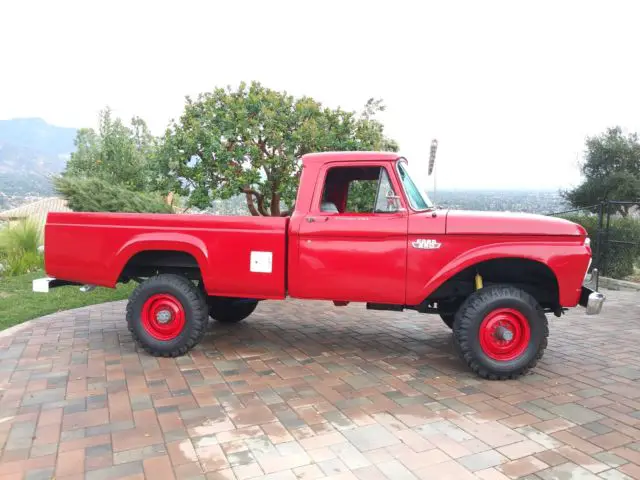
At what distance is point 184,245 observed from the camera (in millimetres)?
4633

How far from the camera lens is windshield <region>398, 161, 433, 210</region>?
4.47m

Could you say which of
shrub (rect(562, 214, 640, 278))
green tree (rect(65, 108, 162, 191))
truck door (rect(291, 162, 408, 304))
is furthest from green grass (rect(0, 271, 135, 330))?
shrub (rect(562, 214, 640, 278))

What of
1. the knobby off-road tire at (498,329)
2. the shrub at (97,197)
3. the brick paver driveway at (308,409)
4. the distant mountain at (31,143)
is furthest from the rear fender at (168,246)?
the distant mountain at (31,143)

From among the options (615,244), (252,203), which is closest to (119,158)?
(252,203)

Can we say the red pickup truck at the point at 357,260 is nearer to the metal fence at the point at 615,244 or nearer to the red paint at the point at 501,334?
the red paint at the point at 501,334

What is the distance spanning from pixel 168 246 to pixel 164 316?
28.1 inches

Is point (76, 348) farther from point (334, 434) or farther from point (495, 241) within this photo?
point (495, 241)

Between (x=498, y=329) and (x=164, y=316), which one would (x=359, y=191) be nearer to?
(x=498, y=329)

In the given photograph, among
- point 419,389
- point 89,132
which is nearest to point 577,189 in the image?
point 419,389

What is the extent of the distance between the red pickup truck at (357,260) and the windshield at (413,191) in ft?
0.05

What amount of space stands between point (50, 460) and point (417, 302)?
3007 millimetres

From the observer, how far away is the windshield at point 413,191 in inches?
176

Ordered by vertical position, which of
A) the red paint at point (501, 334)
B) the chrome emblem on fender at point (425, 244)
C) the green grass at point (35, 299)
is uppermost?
the chrome emblem on fender at point (425, 244)

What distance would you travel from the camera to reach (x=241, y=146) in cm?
962
